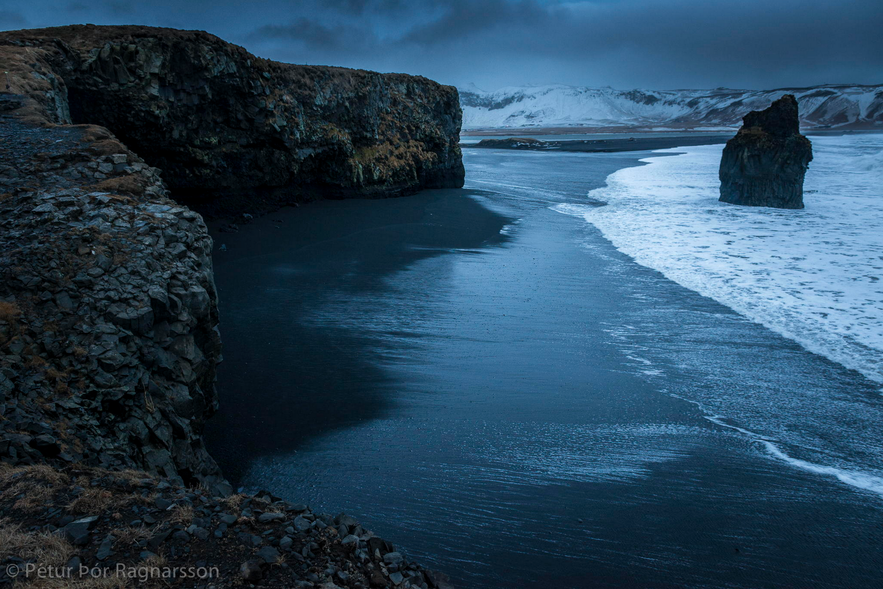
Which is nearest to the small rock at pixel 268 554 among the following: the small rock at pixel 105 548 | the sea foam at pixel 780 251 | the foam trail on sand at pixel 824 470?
the small rock at pixel 105 548

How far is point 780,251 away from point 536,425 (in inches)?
492

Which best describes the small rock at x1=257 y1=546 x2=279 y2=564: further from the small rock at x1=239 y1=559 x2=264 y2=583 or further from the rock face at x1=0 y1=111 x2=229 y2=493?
the rock face at x1=0 y1=111 x2=229 y2=493

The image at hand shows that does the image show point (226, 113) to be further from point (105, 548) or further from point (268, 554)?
point (268, 554)

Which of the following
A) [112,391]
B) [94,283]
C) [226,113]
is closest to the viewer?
[112,391]

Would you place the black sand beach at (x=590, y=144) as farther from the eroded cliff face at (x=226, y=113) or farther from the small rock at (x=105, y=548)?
the small rock at (x=105, y=548)

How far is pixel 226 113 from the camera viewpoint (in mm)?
18812

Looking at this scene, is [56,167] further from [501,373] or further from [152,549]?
[501,373]

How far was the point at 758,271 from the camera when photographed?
44.0 feet

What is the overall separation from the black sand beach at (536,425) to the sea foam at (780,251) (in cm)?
90

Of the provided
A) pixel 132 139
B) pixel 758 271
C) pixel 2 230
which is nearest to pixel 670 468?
pixel 2 230

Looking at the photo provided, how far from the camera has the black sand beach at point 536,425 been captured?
4809 mm

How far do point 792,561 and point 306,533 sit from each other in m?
4.12

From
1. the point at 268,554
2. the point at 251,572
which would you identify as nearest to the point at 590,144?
the point at 268,554

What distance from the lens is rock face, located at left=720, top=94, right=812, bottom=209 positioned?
23.7 m
